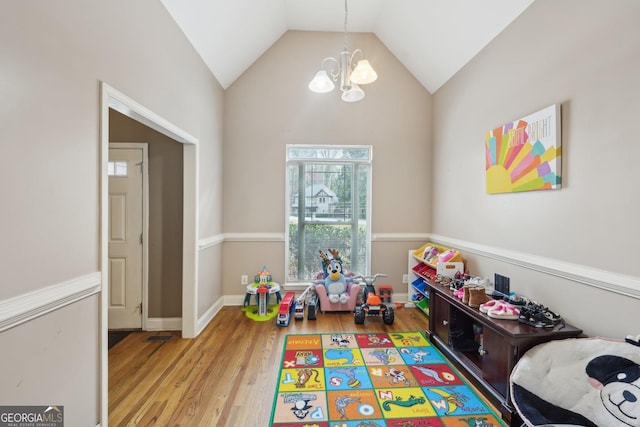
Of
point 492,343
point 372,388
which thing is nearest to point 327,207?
point 372,388

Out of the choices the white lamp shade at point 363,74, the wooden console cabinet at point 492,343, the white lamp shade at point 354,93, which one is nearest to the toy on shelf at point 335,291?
the wooden console cabinet at point 492,343

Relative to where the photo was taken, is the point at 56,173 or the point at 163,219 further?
the point at 163,219

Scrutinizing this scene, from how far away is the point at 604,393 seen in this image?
1.28 metres

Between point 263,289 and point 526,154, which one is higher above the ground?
point 526,154

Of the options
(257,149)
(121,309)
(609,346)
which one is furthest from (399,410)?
(257,149)

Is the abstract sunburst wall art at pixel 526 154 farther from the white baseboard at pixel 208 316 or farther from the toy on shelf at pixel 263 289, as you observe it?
the white baseboard at pixel 208 316

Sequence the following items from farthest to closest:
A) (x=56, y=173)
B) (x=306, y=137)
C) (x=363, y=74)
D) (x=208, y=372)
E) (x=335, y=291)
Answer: (x=306, y=137), (x=335, y=291), (x=208, y=372), (x=363, y=74), (x=56, y=173)

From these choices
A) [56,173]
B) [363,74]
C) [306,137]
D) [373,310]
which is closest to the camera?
[56,173]

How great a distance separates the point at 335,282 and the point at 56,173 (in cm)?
276

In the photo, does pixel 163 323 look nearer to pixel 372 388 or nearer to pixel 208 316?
pixel 208 316

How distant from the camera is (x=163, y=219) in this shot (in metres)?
2.90

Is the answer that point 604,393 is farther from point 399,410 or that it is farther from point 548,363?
point 399,410

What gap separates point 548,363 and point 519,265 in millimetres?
864

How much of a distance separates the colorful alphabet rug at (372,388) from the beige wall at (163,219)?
1368 mm
